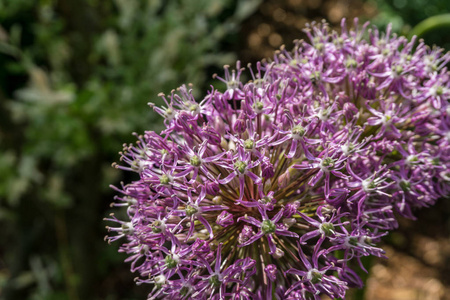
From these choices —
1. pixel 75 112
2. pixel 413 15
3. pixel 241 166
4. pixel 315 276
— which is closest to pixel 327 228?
pixel 315 276

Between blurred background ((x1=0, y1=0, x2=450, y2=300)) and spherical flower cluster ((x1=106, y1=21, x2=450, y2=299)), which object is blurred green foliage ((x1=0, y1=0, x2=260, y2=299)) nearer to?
blurred background ((x1=0, y1=0, x2=450, y2=300))

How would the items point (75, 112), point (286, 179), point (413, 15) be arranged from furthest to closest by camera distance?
point (413, 15) → point (75, 112) → point (286, 179)

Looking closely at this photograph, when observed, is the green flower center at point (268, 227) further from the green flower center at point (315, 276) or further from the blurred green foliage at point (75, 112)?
the blurred green foliage at point (75, 112)

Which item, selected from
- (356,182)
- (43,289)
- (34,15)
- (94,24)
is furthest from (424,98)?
(34,15)

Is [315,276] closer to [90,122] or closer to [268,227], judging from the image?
[268,227]

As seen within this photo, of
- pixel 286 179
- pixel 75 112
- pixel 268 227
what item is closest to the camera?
pixel 268 227

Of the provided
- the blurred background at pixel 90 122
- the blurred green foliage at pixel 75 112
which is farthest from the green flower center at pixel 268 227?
the blurred green foliage at pixel 75 112

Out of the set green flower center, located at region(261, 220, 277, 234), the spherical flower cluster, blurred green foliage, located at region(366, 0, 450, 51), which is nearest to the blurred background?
blurred green foliage, located at region(366, 0, 450, 51)
